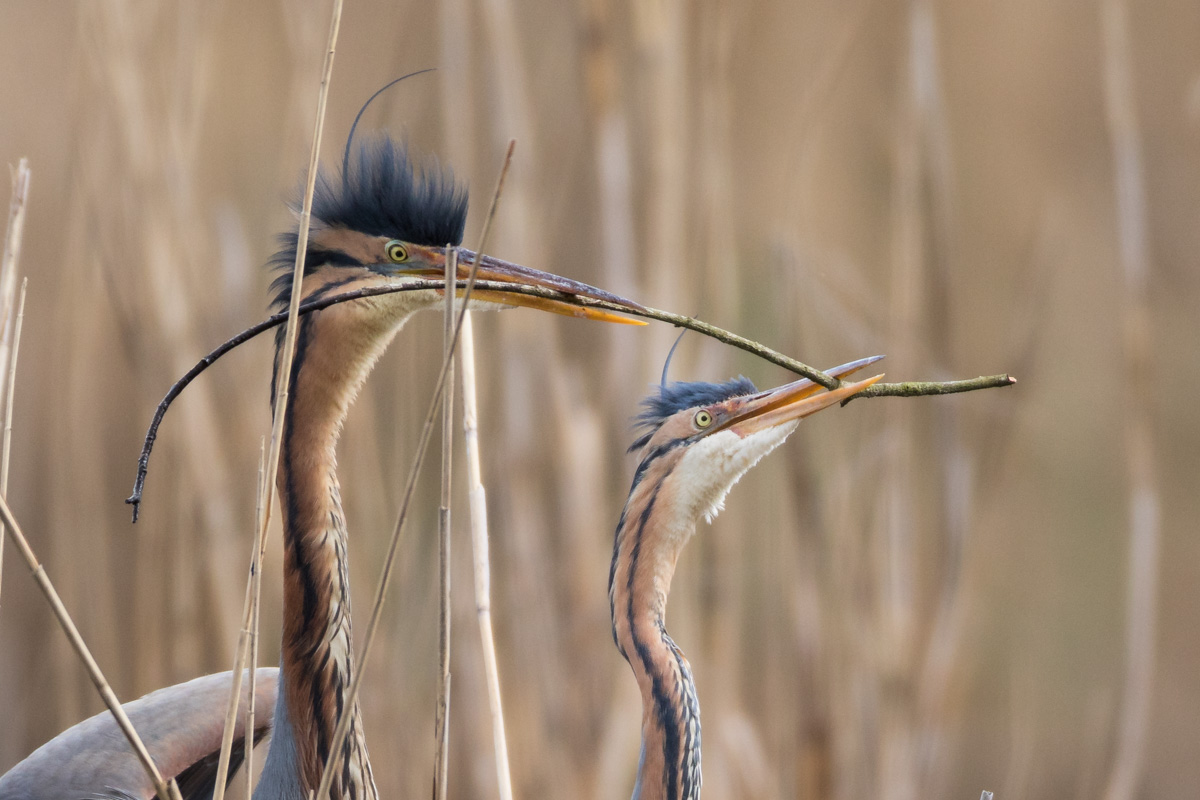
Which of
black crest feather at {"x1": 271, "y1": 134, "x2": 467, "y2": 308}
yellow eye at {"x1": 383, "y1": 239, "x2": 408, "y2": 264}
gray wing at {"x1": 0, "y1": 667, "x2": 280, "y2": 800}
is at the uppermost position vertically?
black crest feather at {"x1": 271, "y1": 134, "x2": 467, "y2": 308}

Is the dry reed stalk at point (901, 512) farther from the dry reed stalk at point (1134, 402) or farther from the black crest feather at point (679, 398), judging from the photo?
the black crest feather at point (679, 398)

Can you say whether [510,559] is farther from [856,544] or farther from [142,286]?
[142,286]

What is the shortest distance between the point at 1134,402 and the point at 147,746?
148 cm

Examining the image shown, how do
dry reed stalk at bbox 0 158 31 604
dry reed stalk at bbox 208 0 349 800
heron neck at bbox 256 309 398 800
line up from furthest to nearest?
heron neck at bbox 256 309 398 800 < dry reed stalk at bbox 0 158 31 604 < dry reed stalk at bbox 208 0 349 800

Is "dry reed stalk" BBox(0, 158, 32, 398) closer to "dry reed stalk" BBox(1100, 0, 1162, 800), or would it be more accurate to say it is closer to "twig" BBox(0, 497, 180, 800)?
"twig" BBox(0, 497, 180, 800)

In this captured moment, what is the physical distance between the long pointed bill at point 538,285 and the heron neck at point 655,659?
0.24 meters

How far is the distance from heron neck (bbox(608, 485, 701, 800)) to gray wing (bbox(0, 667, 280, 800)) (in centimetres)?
55

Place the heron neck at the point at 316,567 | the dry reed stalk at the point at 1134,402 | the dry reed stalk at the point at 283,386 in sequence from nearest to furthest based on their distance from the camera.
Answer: the dry reed stalk at the point at 283,386, the heron neck at the point at 316,567, the dry reed stalk at the point at 1134,402

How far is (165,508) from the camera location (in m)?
1.77

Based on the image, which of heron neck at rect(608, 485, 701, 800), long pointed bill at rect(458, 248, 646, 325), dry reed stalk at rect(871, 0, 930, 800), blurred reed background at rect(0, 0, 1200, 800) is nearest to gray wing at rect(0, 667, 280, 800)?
blurred reed background at rect(0, 0, 1200, 800)

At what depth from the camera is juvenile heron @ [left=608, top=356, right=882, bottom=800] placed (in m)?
1.01

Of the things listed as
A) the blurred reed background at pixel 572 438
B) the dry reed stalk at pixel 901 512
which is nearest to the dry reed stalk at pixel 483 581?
the blurred reed background at pixel 572 438

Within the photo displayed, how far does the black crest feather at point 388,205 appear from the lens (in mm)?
1031

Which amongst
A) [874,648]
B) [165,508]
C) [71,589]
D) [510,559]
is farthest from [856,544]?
[71,589]
